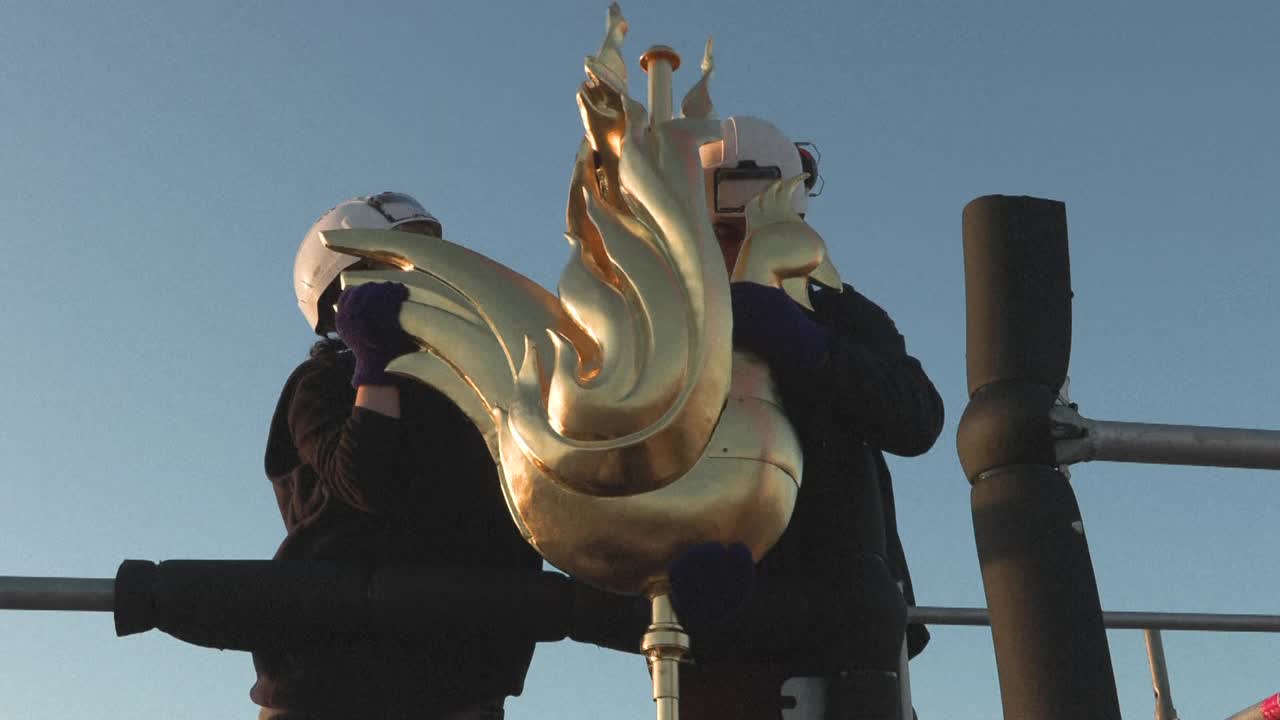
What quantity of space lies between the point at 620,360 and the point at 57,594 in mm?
1321

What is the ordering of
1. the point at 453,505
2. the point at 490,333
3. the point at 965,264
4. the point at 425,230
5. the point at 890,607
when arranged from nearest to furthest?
the point at 490,333
the point at 965,264
the point at 890,607
the point at 453,505
the point at 425,230

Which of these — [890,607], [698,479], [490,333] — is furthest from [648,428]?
[890,607]

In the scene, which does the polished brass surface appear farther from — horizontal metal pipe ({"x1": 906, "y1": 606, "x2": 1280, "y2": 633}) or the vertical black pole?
horizontal metal pipe ({"x1": 906, "y1": 606, "x2": 1280, "y2": 633})

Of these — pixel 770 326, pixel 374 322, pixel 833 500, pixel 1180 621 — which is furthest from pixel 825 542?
pixel 1180 621

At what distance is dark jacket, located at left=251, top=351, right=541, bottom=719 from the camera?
354 centimetres

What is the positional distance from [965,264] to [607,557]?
0.96 metres

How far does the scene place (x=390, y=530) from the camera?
3734 mm

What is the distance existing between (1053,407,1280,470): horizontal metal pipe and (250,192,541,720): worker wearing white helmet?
132 centimetres

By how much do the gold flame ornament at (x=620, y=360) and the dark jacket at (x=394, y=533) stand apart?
547 mm

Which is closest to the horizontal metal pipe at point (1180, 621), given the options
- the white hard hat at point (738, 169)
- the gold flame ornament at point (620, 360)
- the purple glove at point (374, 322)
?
the white hard hat at point (738, 169)

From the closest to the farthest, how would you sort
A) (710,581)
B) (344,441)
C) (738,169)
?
(710,581) → (344,441) → (738,169)

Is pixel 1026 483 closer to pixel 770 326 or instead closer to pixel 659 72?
pixel 770 326

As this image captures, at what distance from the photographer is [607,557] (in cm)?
277

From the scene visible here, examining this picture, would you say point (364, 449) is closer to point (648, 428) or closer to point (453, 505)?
point (453, 505)
